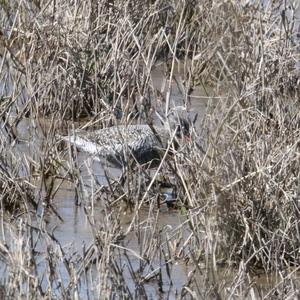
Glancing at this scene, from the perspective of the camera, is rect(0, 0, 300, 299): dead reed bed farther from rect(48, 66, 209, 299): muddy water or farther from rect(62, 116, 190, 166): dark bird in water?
rect(62, 116, 190, 166): dark bird in water

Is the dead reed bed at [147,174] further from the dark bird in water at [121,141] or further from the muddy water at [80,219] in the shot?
the dark bird in water at [121,141]

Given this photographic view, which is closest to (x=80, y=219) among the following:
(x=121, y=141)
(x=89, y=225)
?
(x=89, y=225)

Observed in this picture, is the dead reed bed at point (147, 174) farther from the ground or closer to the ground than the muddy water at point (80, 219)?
farther from the ground

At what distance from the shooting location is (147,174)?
6.01 metres

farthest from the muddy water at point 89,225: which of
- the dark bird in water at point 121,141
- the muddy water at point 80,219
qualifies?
the dark bird in water at point 121,141

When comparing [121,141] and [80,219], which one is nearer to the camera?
[80,219]

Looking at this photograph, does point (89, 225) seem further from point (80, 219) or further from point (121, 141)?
point (121, 141)

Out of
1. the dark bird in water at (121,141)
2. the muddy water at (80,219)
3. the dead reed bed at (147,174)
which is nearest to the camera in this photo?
the dead reed bed at (147,174)

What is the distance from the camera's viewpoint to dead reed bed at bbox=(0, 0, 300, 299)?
169 inches

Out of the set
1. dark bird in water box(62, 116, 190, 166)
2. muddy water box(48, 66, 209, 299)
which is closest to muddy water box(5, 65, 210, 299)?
muddy water box(48, 66, 209, 299)

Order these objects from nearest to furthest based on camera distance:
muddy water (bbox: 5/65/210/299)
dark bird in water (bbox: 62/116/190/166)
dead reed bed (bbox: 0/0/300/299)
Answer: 1. dead reed bed (bbox: 0/0/300/299)
2. muddy water (bbox: 5/65/210/299)
3. dark bird in water (bbox: 62/116/190/166)

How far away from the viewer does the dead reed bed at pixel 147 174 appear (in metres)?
4.29

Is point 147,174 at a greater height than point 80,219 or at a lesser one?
greater

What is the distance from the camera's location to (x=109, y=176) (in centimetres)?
611
